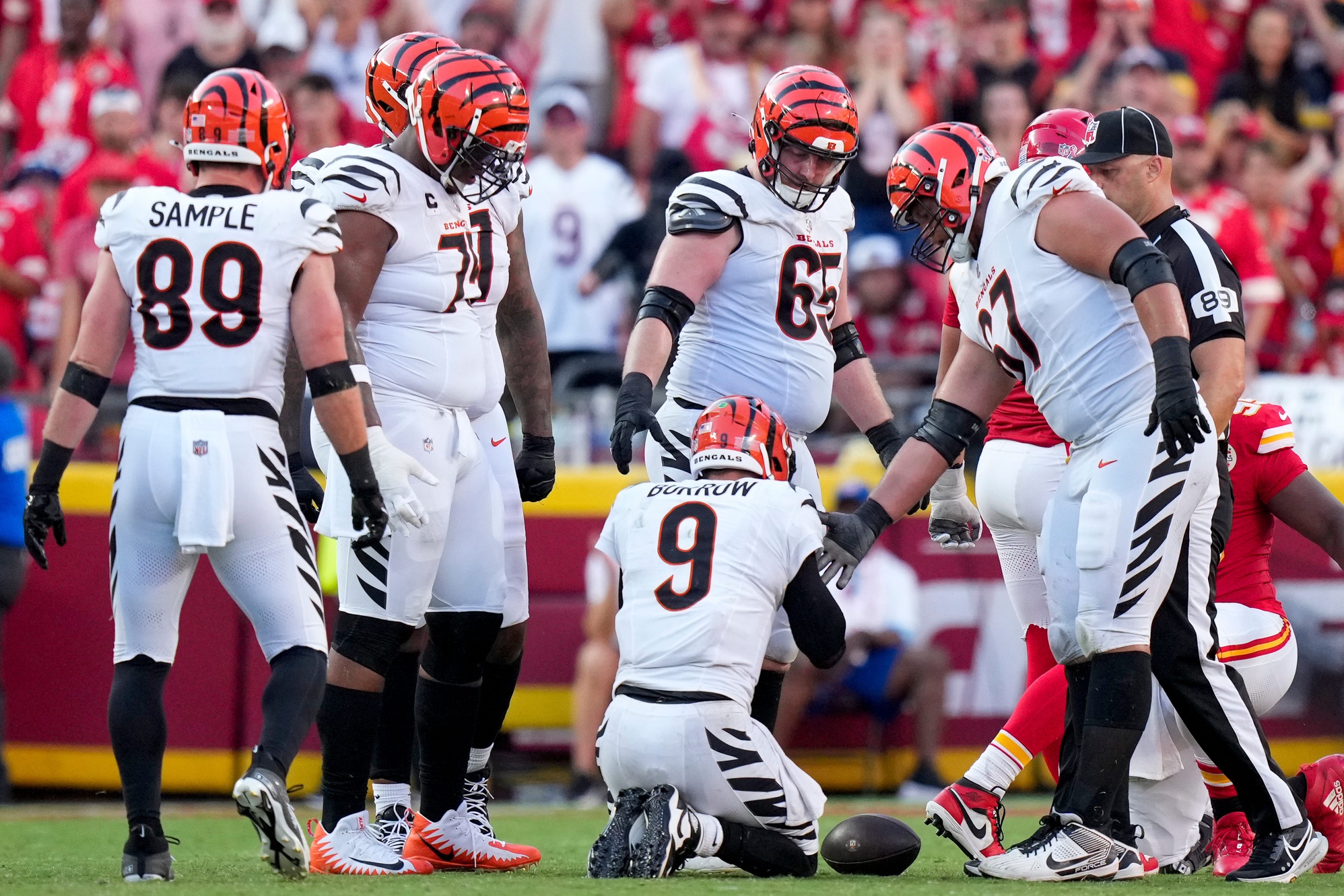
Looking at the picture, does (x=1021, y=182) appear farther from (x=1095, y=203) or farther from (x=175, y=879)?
(x=175, y=879)

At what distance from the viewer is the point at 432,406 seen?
4.93 metres

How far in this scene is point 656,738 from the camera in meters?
4.66

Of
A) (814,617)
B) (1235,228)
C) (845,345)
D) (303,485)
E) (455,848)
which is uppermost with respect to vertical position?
(1235,228)

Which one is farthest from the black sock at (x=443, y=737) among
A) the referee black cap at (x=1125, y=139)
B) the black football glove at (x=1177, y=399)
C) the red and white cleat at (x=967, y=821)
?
the referee black cap at (x=1125, y=139)

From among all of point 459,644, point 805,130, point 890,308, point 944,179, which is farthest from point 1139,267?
point 890,308

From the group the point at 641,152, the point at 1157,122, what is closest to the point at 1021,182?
the point at 1157,122

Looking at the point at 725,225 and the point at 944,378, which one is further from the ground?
the point at 725,225

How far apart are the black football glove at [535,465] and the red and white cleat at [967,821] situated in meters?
1.59

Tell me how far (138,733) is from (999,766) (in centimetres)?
244

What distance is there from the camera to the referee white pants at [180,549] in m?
4.36

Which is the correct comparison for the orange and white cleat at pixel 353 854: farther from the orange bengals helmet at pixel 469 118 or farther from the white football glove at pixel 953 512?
the white football glove at pixel 953 512

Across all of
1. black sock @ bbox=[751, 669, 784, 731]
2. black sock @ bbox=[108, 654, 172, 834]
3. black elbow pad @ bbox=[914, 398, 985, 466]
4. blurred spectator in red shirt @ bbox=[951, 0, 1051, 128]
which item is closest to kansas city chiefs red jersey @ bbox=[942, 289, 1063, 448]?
black elbow pad @ bbox=[914, 398, 985, 466]

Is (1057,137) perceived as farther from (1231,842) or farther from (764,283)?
(1231,842)

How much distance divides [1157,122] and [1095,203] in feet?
2.38
